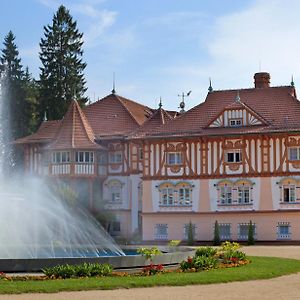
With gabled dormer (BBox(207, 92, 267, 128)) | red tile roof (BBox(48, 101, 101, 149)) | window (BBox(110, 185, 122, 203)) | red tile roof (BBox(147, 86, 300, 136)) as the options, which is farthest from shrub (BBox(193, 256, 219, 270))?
window (BBox(110, 185, 122, 203))

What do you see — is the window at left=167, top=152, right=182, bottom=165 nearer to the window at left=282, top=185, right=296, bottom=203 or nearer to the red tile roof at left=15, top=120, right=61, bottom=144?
the window at left=282, top=185, right=296, bottom=203

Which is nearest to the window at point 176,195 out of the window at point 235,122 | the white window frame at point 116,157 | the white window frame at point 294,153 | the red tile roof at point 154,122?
the red tile roof at point 154,122

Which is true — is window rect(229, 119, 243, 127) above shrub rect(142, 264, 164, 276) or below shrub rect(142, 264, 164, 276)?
above

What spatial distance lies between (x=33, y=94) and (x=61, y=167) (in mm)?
25021

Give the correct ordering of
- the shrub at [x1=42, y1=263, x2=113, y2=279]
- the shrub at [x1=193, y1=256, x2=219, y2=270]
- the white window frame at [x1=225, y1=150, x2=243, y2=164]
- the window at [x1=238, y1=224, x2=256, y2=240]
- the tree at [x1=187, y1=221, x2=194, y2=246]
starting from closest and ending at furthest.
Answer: the shrub at [x1=42, y1=263, x2=113, y2=279]
the shrub at [x1=193, y1=256, x2=219, y2=270]
the tree at [x1=187, y1=221, x2=194, y2=246]
the window at [x1=238, y1=224, x2=256, y2=240]
the white window frame at [x1=225, y1=150, x2=243, y2=164]

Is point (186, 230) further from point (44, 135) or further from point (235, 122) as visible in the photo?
point (44, 135)

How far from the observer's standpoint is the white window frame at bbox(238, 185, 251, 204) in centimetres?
4972

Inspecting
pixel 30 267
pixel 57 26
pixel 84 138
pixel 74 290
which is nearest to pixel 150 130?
pixel 84 138

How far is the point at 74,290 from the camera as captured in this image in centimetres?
1927

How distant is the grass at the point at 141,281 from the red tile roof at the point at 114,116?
33.9 metres

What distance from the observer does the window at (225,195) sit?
5022cm

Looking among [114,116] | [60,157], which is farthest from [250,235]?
[114,116]

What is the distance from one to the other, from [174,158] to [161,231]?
5185 millimetres

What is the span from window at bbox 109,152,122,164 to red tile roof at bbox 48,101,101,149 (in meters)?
1.58
